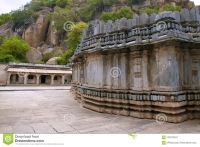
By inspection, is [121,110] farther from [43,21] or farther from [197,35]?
[43,21]

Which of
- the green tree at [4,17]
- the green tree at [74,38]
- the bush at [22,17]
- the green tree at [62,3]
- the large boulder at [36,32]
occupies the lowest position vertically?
the green tree at [74,38]

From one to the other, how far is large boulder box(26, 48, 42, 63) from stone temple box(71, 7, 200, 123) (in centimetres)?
4267

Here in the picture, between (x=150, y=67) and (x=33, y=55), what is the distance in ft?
148

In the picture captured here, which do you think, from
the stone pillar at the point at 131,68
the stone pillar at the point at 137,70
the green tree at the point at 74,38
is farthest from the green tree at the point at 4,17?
the stone pillar at the point at 137,70

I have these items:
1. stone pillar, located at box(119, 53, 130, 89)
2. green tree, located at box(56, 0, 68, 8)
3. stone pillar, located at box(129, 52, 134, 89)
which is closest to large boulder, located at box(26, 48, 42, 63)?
green tree, located at box(56, 0, 68, 8)

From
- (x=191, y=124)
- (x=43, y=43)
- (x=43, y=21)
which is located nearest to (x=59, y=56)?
(x=43, y=43)

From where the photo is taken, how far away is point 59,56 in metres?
44.5

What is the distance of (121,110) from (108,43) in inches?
114

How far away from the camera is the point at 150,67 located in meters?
5.91

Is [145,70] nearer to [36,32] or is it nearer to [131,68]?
[131,68]

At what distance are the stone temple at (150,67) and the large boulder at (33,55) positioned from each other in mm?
42672

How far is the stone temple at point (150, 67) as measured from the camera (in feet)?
17.4

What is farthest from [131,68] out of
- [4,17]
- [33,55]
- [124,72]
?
[4,17]

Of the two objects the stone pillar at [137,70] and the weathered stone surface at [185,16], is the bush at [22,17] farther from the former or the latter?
the weathered stone surface at [185,16]
